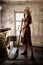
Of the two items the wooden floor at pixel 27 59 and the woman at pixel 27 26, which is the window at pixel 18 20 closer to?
the woman at pixel 27 26

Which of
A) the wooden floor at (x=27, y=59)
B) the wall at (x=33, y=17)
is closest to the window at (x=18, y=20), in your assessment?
the wall at (x=33, y=17)

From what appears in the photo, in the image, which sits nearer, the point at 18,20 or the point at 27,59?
the point at 27,59

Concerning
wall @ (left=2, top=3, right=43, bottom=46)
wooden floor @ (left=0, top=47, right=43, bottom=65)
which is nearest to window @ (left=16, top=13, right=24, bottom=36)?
wall @ (left=2, top=3, right=43, bottom=46)

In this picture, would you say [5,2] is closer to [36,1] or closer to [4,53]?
[36,1]

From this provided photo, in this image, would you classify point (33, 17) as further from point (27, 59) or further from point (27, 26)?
point (27, 59)

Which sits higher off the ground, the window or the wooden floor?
the window

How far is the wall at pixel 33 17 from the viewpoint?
2053mm

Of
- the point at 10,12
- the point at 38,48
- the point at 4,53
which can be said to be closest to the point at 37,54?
the point at 38,48

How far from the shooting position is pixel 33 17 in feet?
6.86

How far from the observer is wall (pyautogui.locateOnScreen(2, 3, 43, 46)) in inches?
80.8

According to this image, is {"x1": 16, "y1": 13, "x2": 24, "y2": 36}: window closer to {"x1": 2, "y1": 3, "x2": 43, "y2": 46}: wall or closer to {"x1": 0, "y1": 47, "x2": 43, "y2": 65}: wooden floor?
{"x1": 2, "y1": 3, "x2": 43, "y2": 46}: wall

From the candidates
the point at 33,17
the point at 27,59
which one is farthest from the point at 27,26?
the point at 27,59

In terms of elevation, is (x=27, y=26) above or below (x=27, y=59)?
above

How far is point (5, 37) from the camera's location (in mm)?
1960
